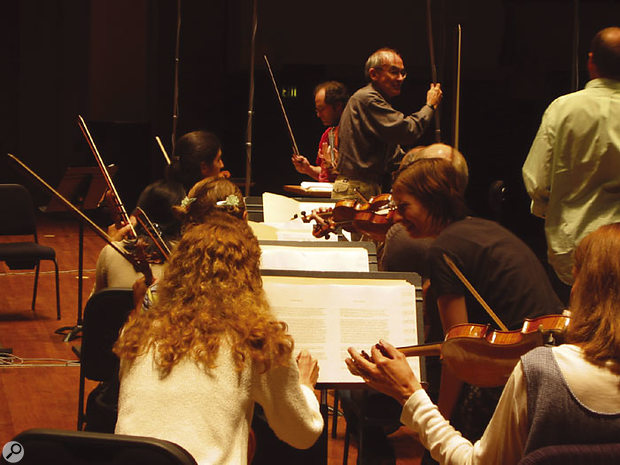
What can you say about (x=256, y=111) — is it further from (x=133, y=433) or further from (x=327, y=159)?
(x=133, y=433)

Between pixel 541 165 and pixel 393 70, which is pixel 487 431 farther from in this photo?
pixel 393 70

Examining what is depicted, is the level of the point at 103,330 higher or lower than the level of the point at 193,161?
lower

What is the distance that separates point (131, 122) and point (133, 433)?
25.6 feet

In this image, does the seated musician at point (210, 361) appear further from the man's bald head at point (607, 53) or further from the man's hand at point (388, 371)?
the man's bald head at point (607, 53)

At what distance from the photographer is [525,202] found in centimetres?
730

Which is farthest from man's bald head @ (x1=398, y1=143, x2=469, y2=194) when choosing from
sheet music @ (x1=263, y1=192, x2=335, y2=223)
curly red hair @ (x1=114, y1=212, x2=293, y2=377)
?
curly red hair @ (x1=114, y1=212, x2=293, y2=377)

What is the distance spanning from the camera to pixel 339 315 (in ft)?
7.97

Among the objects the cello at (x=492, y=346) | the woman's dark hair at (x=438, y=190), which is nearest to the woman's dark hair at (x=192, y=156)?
the woman's dark hair at (x=438, y=190)

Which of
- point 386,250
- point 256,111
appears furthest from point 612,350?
→ point 256,111

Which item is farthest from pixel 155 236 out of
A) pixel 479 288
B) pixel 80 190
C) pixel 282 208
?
pixel 80 190

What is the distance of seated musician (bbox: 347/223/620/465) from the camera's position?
5.03ft

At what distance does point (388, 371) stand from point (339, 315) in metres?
0.50

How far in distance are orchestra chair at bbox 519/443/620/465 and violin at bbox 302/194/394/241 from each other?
7.86 ft

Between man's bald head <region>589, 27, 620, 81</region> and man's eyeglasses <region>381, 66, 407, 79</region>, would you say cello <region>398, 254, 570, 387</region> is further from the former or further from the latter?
man's eyeglasses <region>381, 66, 407, 79</region>
